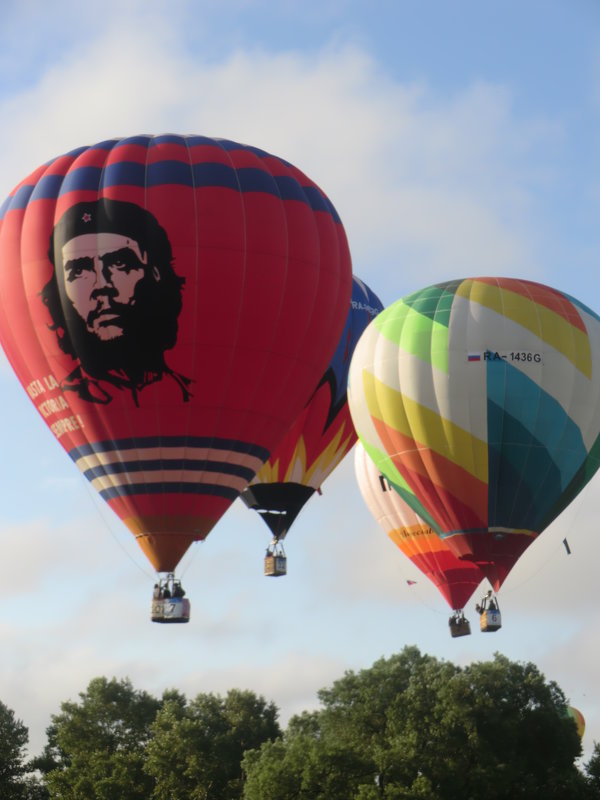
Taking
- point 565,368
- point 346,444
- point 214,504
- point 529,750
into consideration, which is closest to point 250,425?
point 214,504

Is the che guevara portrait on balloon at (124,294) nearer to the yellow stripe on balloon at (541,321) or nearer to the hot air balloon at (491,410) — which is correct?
the hot air balloon at (491,410)

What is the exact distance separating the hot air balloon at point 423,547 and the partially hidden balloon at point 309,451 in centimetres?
141

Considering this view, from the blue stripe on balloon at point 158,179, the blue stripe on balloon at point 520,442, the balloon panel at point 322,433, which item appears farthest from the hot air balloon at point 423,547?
the blue stripe on balloon at point 158,179

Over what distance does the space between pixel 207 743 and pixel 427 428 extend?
1747 centimetres

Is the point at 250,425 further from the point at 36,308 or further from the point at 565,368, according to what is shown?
the point at 565,368

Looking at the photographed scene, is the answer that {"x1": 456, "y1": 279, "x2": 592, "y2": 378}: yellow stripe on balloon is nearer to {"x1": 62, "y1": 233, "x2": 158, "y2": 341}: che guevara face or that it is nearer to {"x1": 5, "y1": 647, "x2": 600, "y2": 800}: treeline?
{"x1": 62, "y1": 233, "x2": 158, "y2": 341}: che guevara face

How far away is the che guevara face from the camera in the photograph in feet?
111

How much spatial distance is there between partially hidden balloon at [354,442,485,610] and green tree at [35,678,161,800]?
12609 mm

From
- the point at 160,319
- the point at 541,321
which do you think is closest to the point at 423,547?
the point at 541,321

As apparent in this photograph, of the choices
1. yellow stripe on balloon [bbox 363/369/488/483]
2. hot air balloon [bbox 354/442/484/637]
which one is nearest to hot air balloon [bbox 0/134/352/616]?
yellow stripe on balloon [bbox 363/369/488/483]

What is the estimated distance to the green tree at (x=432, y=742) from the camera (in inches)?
1652

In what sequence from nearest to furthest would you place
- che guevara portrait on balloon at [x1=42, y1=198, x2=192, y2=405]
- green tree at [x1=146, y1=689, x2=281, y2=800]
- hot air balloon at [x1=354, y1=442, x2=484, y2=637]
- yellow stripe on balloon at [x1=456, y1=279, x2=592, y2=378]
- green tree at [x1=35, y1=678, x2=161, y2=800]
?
1. che guevara portrait on balloon at [x1=42, y1=198, x2=192, y2=405]
2. yellow stripe on balloon at [x1=456, y1=279, x2=592, y2=378]
3. hot air balloon at [x1=354, y1=442, x2=484, y2=637]
4. green tree at [x1=146, y1=689, x2=281, y2=800]
5. green tree at [x1=35, y1=678, x2=161, y2=800]

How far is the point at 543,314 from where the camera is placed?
1494 inches

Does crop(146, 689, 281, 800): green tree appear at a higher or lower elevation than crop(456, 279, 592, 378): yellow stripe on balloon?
lower
